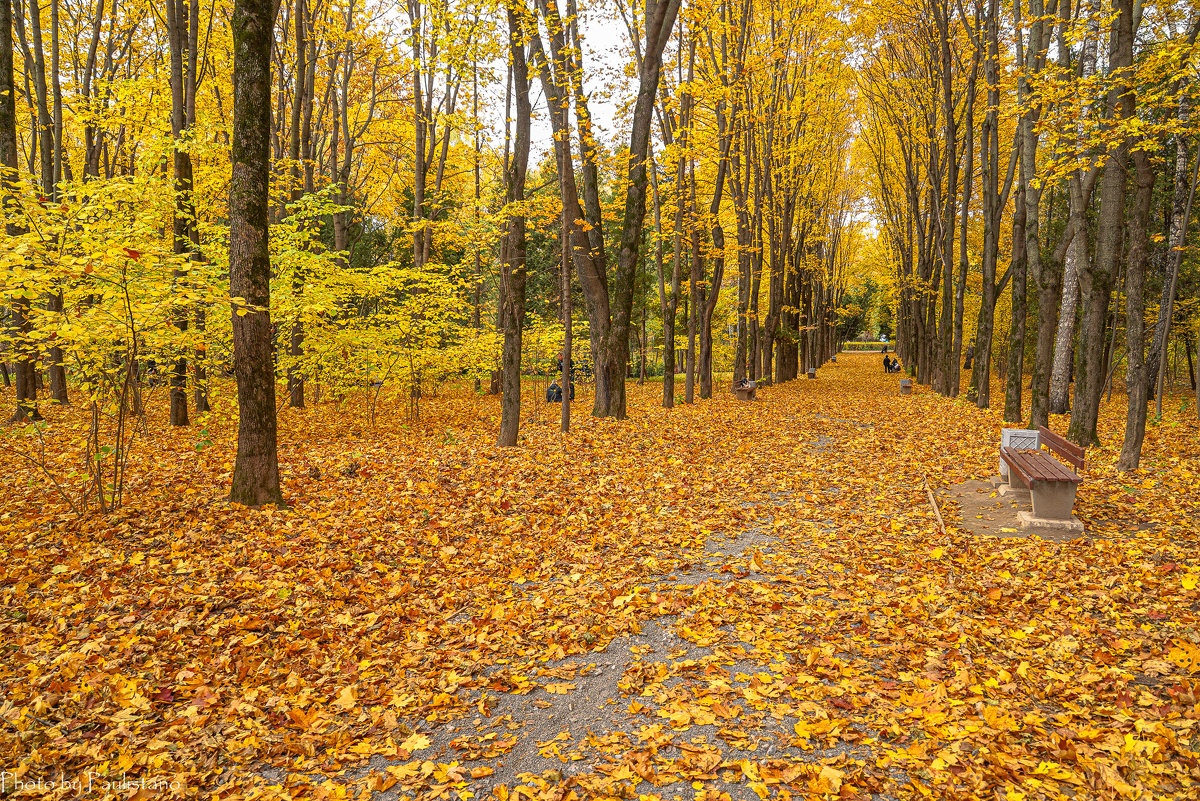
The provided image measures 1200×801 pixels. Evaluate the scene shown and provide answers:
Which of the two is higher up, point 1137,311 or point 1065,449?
point 1137,311

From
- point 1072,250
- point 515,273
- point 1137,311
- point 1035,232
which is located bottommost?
point 1137,311

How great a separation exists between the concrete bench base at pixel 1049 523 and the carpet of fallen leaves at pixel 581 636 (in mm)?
265

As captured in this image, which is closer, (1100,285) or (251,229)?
(251,229)

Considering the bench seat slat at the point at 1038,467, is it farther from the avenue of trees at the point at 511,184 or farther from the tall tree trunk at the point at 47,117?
the tall tree trunk at the point at 47,117

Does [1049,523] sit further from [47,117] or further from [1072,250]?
[47,117]

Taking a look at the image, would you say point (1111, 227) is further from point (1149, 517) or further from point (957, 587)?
point (957, 587)

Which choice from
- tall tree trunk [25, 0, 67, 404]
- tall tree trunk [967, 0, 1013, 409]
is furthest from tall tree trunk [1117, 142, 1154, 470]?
tall tree trunk [25, 0, 67, 404]

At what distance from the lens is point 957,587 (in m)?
4.75

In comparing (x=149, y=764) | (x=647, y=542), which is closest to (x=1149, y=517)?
(x=647, y=542)

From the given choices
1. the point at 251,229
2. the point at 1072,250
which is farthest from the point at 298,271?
the point at 1072,250

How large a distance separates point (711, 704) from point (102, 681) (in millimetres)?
3649

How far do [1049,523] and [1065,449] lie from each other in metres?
1.34

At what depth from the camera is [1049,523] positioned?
5895mm

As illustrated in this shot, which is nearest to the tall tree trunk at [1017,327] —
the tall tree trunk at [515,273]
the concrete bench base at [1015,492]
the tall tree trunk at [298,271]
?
the concrete bench base at [1015,492]
